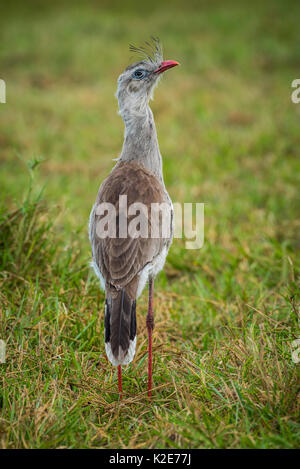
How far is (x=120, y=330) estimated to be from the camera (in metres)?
2.16

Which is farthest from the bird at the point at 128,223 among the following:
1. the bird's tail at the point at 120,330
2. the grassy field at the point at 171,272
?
the grassy field at the point at 171,272

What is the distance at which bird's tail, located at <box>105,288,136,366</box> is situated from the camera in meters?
2.14

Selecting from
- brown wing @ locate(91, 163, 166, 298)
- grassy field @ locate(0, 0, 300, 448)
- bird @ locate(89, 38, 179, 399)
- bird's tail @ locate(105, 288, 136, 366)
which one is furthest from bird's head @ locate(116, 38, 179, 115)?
bird's tail @ locate(105, 288, 136, 366)

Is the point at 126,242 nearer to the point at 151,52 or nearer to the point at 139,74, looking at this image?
the point at 139,74

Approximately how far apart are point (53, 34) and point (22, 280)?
11.1m

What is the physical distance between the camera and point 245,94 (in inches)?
350

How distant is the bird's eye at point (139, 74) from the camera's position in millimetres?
2830

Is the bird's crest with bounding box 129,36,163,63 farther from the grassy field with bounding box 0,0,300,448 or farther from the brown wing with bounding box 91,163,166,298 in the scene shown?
the grassy field with bounding box 0,0,300,448

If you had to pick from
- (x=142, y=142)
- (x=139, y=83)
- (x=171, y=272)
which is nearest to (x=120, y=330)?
(x=142, y=142)

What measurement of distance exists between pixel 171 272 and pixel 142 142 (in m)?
1.57

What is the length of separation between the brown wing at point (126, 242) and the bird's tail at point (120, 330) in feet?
0.21

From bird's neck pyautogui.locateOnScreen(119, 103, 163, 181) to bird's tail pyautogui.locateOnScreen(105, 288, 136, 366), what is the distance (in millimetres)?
858
